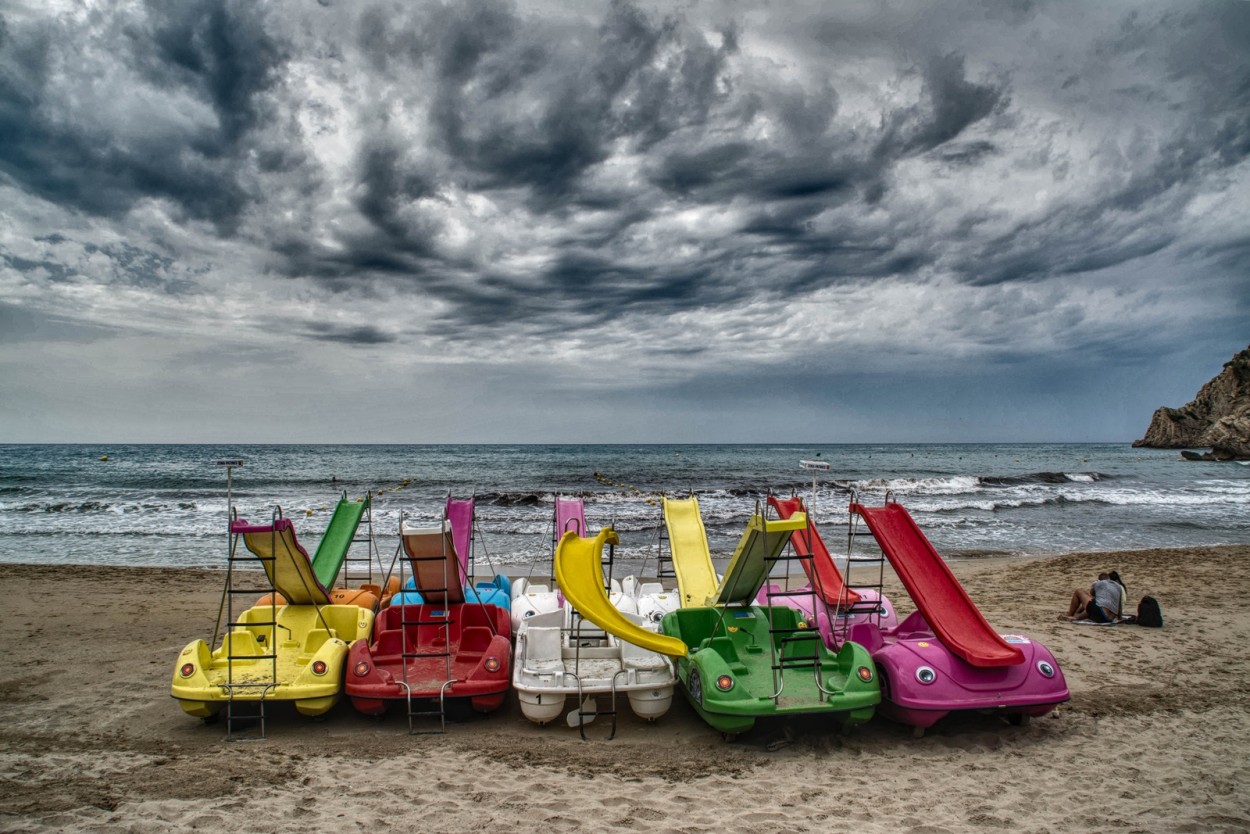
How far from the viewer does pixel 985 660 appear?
6.52m

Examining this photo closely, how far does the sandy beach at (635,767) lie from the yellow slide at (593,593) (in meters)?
1.05

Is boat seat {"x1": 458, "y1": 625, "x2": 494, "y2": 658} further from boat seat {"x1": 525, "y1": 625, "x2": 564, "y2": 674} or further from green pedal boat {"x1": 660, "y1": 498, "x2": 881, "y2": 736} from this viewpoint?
green pedal boat {"x1": 660, "y1": 498, "x2": 881, "y2": 736}

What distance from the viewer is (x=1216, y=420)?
76.0 m

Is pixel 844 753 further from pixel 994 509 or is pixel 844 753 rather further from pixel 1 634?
pixel 994 509

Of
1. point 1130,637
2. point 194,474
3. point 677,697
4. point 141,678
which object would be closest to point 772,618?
point 677,697

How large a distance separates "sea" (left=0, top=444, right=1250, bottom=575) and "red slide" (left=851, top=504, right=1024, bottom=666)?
0.92m

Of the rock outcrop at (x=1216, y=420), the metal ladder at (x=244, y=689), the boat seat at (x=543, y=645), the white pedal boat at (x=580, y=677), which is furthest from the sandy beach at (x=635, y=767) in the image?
the rock outcrop at (x=1216, y=420)

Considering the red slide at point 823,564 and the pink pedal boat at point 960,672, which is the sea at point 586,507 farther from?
the pink pedal boat at point 960,672

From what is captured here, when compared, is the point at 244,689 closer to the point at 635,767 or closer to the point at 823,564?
the point at 635,767

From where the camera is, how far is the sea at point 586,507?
64.4 ft

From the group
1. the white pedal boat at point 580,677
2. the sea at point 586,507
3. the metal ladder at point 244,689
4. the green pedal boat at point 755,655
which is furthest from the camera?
the sea at point 586,507

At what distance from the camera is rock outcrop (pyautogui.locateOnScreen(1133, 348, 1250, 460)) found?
211 feet

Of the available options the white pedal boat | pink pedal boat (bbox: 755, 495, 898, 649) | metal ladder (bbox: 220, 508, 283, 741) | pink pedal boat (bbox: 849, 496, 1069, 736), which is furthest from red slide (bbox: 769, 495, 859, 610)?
metal ladder (bbox: 220, 508, 283, 741)

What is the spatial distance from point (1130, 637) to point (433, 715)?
31.6ft
